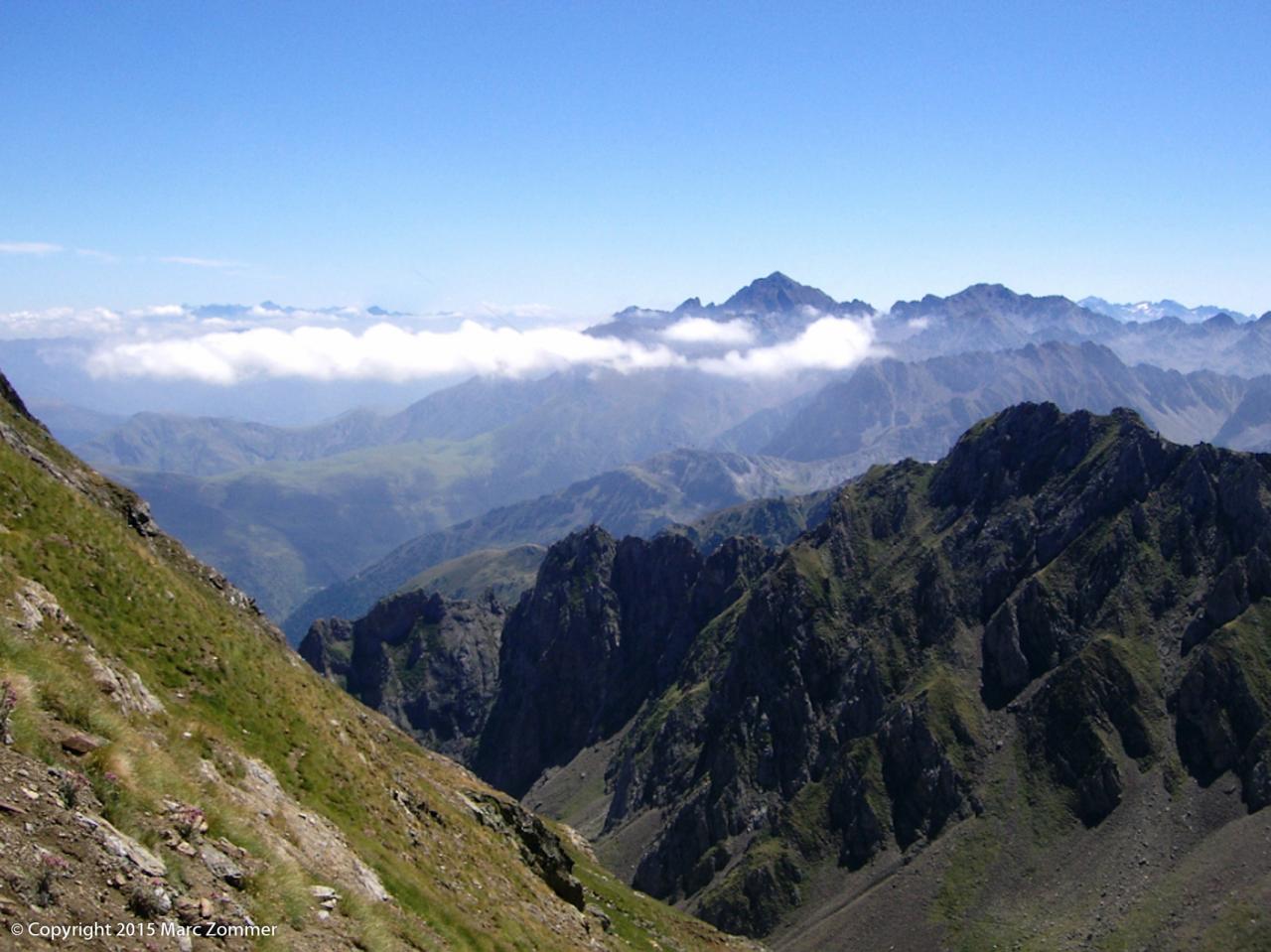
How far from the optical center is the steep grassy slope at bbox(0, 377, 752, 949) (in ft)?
61.7

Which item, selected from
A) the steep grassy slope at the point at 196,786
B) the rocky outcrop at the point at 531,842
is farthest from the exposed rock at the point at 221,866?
the rocky outcrop at the point at 531,842

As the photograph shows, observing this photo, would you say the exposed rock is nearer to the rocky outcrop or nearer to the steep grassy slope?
the steep grassy slope

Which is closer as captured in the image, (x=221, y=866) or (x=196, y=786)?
(x=221, y=866)

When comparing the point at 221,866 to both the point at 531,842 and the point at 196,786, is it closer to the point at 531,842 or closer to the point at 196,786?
the point at 196,786

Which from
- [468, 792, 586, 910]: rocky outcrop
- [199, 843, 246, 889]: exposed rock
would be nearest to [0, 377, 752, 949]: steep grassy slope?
[199, 843, 246, 889]: exposed rock

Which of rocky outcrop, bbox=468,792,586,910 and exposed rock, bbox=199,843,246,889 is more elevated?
exposed rock, bbox=199,843,246,889

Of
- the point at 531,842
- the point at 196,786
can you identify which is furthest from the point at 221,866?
the point at 531,842

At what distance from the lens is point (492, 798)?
7625cm

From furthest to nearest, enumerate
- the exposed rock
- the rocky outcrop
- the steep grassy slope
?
1. the rocky outcrop
2. the exposed rock
3. the steep grassy slope

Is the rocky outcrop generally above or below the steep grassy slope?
below

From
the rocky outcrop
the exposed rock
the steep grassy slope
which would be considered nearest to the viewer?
the steep grassy slope

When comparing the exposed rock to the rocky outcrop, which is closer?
the exposed rock

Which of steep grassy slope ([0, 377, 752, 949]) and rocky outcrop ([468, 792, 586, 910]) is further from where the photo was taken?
rocky outcrop ([468, 792, 586, 910])

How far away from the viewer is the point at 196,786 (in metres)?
25.5
